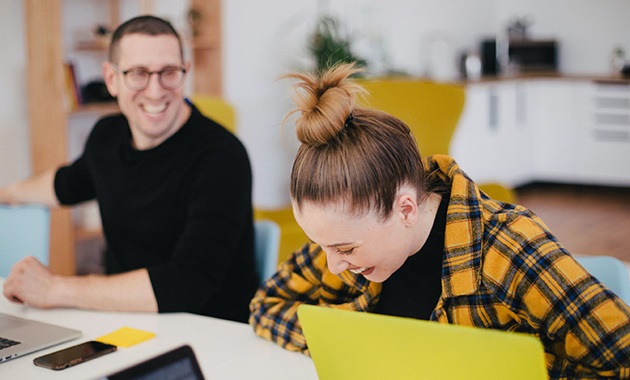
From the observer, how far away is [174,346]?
167cm

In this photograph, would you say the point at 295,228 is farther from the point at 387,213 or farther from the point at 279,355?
the point at 387,213

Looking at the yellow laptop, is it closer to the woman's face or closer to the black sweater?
the woman's face

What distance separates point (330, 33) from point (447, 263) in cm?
411

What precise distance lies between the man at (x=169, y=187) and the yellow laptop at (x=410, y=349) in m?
0.75

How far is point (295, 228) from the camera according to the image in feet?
12.6

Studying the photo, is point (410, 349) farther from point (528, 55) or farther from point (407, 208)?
point (528, 55)

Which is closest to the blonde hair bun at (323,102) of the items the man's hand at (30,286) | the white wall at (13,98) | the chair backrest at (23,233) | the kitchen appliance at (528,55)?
the man's hand at (30,286)

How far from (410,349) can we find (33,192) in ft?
5.93

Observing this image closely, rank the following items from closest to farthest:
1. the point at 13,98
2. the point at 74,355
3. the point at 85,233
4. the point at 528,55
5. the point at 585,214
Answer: the point at 74,355
the point at 13,98
the point at 85,233
the point at 585,214
the point at 528,55

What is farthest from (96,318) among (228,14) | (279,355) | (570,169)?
(570,169)

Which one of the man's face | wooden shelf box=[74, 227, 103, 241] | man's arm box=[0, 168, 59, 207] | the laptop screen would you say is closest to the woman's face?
the laptop screen

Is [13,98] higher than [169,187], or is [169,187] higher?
[13,98]

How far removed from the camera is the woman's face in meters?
1.37

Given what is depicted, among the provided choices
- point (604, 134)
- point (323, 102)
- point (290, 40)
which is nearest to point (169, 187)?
point (323, 102)
